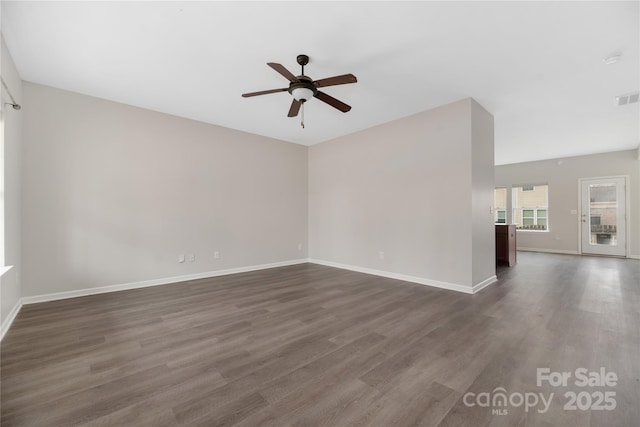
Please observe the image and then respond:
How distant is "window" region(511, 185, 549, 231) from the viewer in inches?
314

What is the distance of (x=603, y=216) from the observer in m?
7.05

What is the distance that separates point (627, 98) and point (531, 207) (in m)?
5.27

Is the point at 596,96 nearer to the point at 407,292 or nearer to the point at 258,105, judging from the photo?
the point at 407,292

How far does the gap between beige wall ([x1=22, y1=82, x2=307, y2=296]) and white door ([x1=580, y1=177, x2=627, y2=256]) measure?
844cm

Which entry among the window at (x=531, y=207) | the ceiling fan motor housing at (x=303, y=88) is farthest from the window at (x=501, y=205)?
the ceiling fan motor housing at (x=303, y=88)

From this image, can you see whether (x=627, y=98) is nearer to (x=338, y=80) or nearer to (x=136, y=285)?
(x=338, y=80)

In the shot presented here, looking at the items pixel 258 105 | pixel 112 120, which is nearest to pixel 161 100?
pixel 112 120

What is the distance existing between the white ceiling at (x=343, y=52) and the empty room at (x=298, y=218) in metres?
0.02

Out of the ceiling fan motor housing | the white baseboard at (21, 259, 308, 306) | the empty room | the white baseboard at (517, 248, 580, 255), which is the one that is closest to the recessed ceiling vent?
the empty room

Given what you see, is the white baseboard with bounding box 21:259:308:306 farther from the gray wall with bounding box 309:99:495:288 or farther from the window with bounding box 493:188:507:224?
the window with bounding box 493:188:507:224

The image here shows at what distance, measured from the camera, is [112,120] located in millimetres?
3879

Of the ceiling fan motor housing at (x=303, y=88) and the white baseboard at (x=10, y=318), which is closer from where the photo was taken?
the white baseboard at (x=10, y=318)

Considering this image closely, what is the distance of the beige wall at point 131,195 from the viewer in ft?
11.2

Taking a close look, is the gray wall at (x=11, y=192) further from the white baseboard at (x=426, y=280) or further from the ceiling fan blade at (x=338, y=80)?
the white baseboard at (x=426, y=280)
